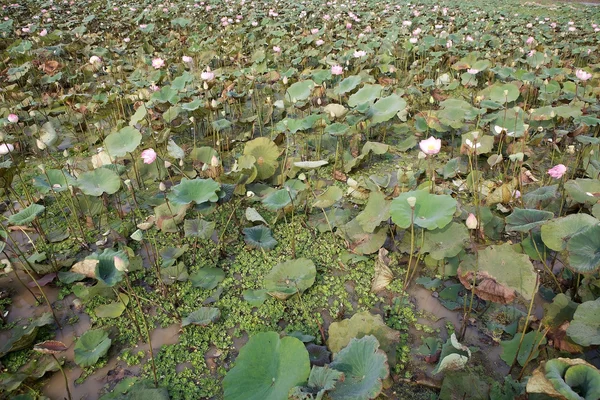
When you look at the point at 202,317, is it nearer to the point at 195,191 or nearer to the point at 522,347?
the point at 195,191

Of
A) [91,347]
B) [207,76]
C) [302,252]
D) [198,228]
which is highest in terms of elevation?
[207,76]

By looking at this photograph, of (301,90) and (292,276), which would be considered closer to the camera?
(292,276)

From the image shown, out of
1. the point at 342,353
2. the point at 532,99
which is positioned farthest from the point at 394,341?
the point at 532,99

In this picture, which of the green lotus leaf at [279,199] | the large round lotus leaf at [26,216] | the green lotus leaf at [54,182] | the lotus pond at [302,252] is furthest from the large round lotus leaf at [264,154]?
the large round lotus leaf at [26,216]

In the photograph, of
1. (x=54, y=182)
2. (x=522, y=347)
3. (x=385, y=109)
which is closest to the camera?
(x=522, y=347)

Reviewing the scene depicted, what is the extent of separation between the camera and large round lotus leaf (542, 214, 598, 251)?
1.63m

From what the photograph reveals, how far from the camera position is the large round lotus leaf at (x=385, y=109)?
9.43 feet

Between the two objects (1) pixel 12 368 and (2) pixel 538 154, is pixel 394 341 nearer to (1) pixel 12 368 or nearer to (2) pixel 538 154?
(1) pixel 12 368

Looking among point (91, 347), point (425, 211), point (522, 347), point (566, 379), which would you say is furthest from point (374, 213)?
point (91, 347)

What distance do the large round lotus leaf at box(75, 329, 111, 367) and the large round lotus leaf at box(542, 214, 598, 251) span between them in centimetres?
189

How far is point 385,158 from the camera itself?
3.11 meters

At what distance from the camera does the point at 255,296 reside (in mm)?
1852

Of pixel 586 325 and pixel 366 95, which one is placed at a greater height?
pixel 366 95

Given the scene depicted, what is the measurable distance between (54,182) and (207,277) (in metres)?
1.18
